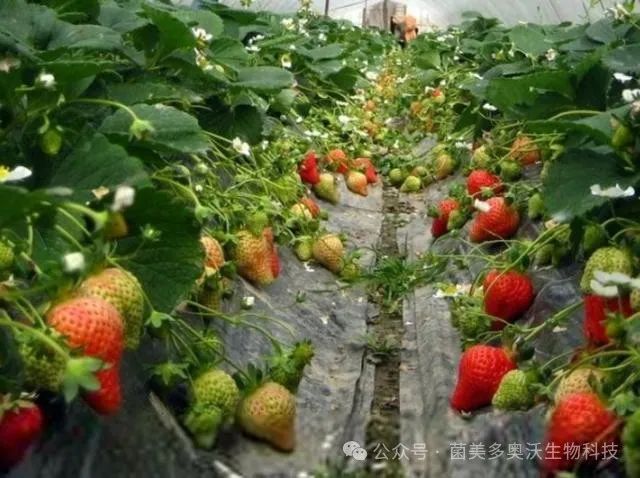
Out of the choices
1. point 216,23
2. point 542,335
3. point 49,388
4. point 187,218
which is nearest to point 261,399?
point 187,218

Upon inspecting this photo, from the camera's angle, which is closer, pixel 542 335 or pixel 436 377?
pixel 542 335

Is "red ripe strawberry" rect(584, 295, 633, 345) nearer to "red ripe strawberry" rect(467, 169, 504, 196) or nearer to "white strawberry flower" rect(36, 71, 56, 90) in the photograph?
"white strawberry flower" rect(36, 71, 56, 90)

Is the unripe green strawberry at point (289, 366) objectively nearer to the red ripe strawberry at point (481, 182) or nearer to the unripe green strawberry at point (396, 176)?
the red ripe strawberry at point (481, 182)

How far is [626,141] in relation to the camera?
2031mm

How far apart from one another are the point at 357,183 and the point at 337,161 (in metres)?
Answer: 0.14

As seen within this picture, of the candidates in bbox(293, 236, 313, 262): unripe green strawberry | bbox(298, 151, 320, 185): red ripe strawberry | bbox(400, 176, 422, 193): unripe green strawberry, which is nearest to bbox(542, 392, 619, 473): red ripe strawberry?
bbox(293, 236, 313, 262): unripe green strawberry

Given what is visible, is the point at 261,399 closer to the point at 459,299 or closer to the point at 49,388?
the point at 49,388

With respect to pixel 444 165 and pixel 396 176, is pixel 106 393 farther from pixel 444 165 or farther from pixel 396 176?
pixel 396 176

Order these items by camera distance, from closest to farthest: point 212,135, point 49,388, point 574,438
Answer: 1. point 49,388
2. point 574,438
3. point 212,135

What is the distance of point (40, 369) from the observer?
1.40m

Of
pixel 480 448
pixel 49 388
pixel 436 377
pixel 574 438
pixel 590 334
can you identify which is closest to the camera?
pixel 49 388

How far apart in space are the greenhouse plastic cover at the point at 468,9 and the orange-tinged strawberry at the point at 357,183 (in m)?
1.32

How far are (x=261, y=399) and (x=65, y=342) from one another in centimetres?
65

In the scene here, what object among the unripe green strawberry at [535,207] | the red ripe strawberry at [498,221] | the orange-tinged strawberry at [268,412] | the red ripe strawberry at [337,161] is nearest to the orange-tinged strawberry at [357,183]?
the red ripe strawberry at [337,161]
